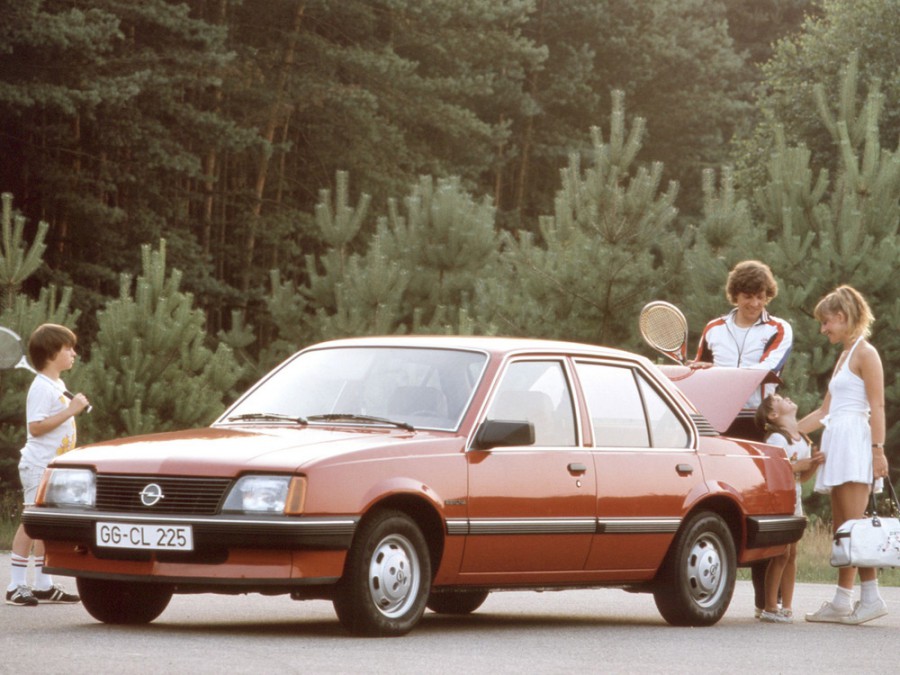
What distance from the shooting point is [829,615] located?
11.7 metres

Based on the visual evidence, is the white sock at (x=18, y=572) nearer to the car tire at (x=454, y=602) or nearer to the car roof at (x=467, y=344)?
the car roof at (x=467, y=344)

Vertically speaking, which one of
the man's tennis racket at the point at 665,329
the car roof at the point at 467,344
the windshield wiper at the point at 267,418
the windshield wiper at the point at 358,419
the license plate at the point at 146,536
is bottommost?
the license plate at the point at 146,536

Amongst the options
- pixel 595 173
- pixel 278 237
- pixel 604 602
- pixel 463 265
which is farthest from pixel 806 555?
Result: pixel 278 237

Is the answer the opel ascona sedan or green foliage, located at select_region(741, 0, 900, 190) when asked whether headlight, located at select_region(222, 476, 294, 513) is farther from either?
green foliage, located at select_region(741, 0, 900, 190)

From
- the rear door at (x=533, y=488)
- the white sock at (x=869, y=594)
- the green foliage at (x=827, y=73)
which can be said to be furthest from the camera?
the green foliage at (x=827, y=73)

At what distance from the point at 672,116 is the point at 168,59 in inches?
996

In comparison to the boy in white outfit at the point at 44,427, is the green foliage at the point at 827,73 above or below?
Answer: above

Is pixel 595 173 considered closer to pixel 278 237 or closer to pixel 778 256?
pixel 778 256

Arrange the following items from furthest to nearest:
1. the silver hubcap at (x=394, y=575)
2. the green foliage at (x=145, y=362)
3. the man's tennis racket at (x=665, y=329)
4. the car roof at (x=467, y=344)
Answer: the green foliage at (x=145, y=362) → the man's tennis racket at (x=665, y=329) → the car roof at (x=467, y=344) → the silver hubcap at (x=394, y=575)

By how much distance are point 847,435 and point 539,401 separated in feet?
6.99

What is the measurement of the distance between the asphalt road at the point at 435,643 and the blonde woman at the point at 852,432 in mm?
205

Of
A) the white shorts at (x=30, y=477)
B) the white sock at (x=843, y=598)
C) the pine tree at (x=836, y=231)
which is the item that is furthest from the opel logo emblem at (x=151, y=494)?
the pine tree at (x=836, y=231)

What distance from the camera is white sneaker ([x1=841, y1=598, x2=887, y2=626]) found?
11578mm

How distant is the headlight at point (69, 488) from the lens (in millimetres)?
9531
